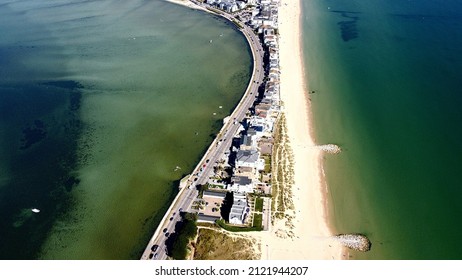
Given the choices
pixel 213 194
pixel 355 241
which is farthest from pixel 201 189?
pixel 355 241

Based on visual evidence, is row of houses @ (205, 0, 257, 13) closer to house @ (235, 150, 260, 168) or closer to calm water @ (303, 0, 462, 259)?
calm water @ (303, 0, 462, 259)

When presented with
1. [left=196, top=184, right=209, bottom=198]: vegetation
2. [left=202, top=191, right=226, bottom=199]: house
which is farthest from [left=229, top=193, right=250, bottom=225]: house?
[left=196, top=184, right=209, bottom=198]: vegetation

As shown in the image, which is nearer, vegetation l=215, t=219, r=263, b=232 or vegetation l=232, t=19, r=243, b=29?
vegetation l=215, t=219, r=263, b=232

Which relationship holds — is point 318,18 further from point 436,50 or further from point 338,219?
point 338,219

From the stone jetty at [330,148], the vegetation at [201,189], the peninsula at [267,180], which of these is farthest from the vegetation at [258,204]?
the stone jetty at [330,148]

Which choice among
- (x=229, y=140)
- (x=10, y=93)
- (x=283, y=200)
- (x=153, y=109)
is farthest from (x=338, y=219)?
(x=10, y=93)

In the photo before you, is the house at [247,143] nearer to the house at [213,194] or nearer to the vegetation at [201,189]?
the vegetation at [201,189]
